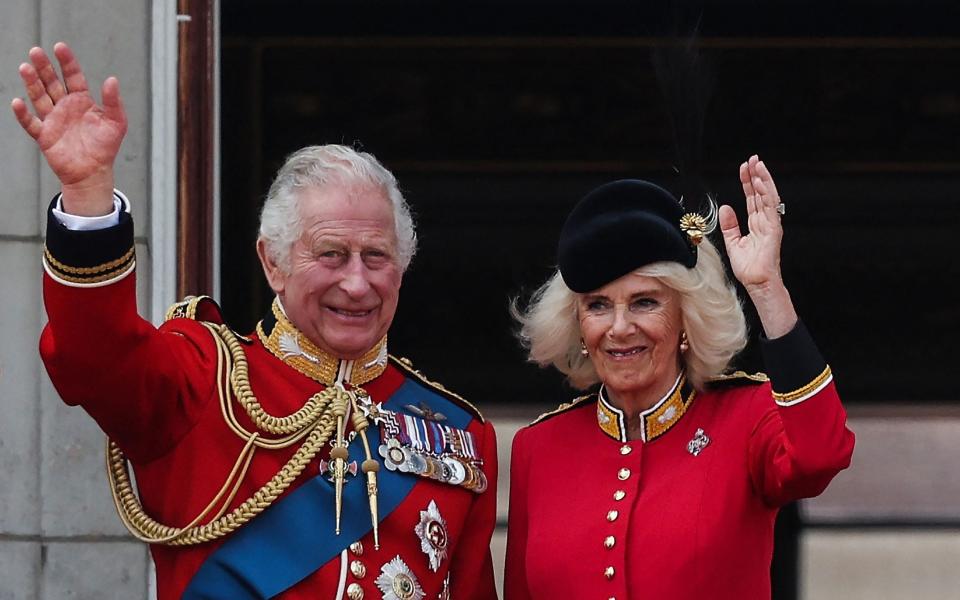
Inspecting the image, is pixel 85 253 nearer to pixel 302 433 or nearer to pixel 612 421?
pixel 302 433

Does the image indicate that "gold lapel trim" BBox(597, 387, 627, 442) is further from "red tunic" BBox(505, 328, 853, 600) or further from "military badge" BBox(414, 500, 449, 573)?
"military badge" BBox(414, 500, 449, 573)

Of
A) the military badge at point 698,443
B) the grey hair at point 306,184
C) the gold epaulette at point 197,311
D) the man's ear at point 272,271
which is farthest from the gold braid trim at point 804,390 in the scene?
the gold epaulette at point 197,311

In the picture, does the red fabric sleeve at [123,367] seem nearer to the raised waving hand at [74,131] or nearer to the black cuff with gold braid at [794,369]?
the raised waving hand at [74,131]

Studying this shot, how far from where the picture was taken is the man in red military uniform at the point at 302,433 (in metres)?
2.92

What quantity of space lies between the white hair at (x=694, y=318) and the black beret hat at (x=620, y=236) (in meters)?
0.03

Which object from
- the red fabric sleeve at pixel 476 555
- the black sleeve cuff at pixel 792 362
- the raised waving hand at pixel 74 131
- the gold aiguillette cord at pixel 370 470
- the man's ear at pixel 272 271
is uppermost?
the raised waving hand at pixel 74 131

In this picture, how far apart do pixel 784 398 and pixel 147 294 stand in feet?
Result: 5.20

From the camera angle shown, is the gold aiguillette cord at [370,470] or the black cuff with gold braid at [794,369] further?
the gold aiguillette cord at [370,470]

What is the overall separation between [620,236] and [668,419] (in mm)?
330

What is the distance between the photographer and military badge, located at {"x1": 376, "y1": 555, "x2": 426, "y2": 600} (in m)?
2.98

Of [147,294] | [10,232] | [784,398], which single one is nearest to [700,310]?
[784,398]

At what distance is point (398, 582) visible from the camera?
3.00 m

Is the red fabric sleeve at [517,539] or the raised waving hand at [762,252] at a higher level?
the raised waving hand at [762,252]

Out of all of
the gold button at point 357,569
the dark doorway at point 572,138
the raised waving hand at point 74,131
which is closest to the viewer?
the raised waving hand at point 74,131
